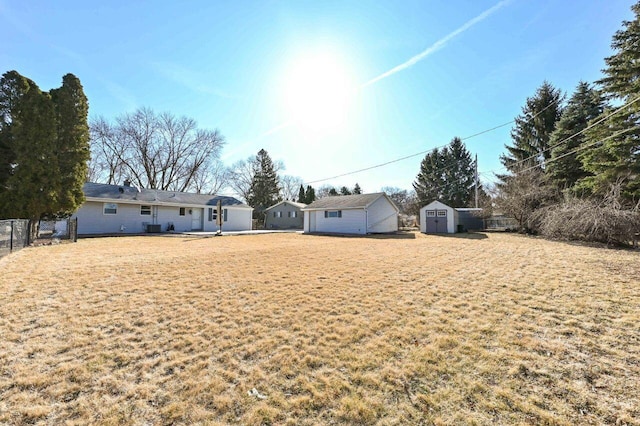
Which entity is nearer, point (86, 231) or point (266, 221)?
point (86, 231)

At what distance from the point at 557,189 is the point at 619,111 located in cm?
790

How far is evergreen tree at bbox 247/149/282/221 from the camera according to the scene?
3869 centimetres

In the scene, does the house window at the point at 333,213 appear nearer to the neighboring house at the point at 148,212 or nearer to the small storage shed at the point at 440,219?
the small storage shed at the point at 440,219

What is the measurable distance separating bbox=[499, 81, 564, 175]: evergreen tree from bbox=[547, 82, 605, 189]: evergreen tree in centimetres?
359

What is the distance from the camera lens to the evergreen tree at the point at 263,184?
1523 inches

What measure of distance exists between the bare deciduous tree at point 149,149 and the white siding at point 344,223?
64.4 ft

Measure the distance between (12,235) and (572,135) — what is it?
3112cm

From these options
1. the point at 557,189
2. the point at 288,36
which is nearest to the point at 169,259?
the point at 288,36

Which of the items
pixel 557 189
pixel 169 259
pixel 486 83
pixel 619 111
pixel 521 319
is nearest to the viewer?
pixel 521 319

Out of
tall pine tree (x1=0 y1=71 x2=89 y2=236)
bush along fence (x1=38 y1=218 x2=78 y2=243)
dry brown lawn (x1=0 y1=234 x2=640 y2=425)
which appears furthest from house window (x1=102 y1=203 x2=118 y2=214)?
dry brown lawn (x1=0 y1=234 x2=640 y2=425)

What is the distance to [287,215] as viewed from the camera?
3162 cm

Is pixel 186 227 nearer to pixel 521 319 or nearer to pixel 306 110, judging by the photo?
pixel 306 110

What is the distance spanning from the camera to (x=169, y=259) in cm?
841

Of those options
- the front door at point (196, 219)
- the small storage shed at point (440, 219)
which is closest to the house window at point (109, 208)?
the front door at point (196, 219)
